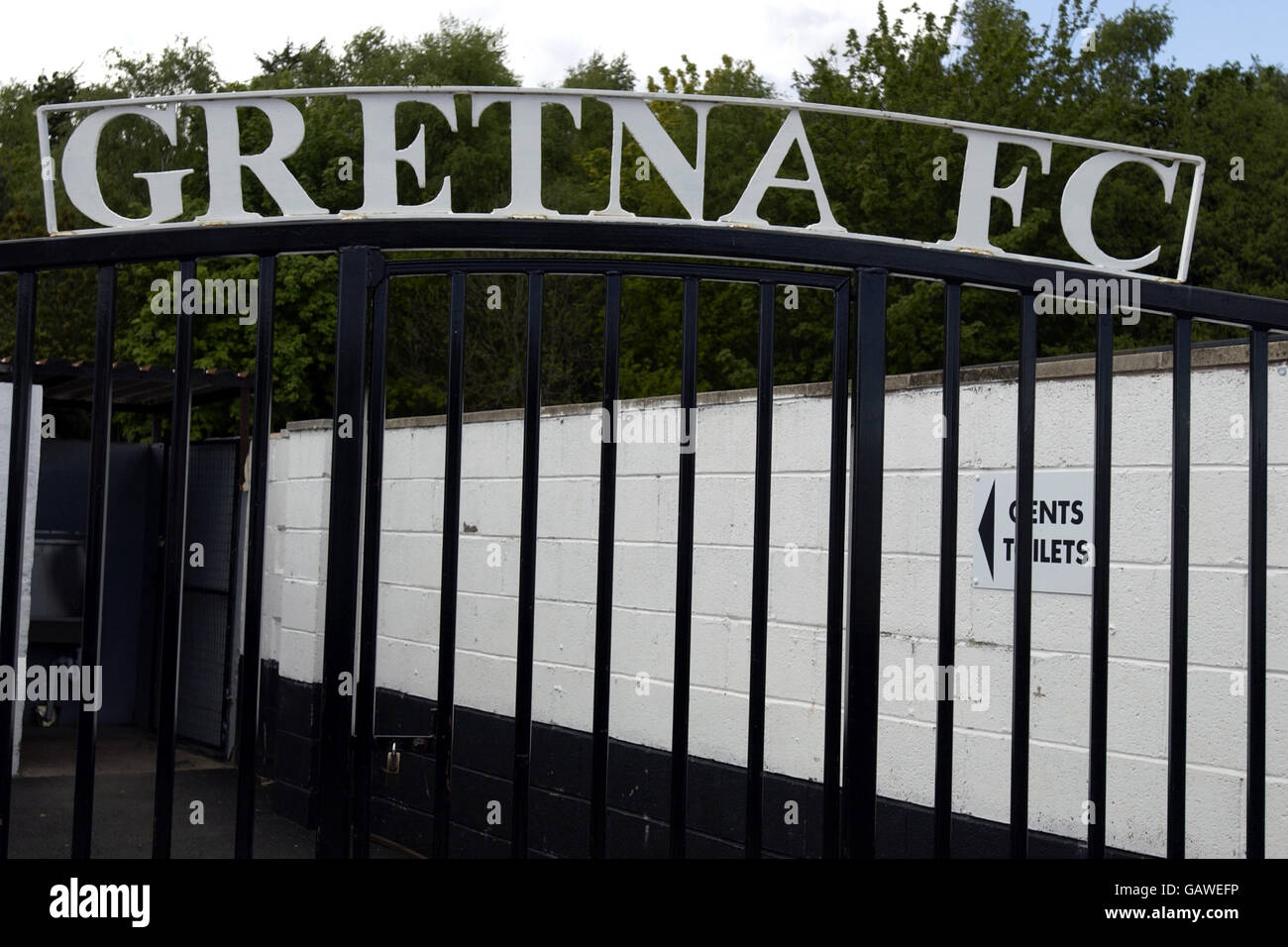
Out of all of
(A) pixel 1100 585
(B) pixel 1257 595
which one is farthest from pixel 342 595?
(B) pixel 1257 595

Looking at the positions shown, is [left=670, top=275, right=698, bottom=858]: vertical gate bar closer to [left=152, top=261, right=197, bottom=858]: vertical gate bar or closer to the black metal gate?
the black metal gate

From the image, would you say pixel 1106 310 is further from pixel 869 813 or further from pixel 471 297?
pixel 471 297

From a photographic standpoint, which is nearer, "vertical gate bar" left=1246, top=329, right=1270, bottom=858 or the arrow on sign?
"vertical gate bar" left=1246, top=329, right=1270, bottom=858

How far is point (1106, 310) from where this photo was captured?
238cm

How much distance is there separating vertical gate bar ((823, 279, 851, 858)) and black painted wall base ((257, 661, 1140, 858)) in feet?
4.86

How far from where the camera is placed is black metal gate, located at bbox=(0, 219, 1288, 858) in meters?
2.26

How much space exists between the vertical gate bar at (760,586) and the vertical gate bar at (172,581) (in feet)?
3.40

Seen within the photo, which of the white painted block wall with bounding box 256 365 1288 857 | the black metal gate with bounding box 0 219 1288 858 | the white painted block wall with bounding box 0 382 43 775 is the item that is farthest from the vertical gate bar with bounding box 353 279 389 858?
the white painted block wall with bounding box 0 382 43 775

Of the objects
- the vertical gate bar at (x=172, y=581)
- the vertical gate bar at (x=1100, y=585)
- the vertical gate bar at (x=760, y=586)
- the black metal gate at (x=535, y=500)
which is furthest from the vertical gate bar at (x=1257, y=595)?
the vertical gate bar at (x=172, y=581)

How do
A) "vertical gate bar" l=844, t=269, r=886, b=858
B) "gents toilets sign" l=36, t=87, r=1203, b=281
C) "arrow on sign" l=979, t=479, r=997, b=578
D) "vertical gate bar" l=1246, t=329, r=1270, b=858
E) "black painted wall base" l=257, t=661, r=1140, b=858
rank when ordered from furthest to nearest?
"black painted wall base" l=257, t=661, r=1140, b=858 → "arrow on sign" l=979, t=479, r=997, b=578 → "vertical gate bar" l=1246, t=329, r=1270, b=858 → "vertical gate bar" l=844, t=269, r=886, b=858 → "gents toilets sign" l=36, t=87, r=1203, b=281

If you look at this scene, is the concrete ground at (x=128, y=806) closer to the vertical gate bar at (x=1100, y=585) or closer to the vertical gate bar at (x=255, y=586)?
the vertical gate bar at (x=255, y=586)

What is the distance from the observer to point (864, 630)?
90.7 inches

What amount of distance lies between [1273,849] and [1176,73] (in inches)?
1088
